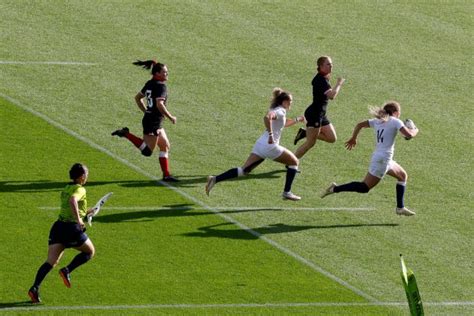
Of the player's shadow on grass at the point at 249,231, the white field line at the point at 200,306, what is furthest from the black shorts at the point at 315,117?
the white field line at the point at 200,306

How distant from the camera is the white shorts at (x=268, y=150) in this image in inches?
1053

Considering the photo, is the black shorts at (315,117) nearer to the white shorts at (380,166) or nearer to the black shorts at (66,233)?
the white shorts at (380,166)

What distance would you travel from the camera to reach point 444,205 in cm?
2841

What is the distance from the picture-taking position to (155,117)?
92.8 ft

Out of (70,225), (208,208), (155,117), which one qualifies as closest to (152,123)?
(155,117)

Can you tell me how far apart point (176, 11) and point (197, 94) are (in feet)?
22.6

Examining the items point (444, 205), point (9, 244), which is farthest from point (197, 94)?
point (9, 244)

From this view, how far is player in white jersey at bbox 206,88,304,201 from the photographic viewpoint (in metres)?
26.7

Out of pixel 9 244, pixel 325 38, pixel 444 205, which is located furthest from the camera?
pixel 325 38

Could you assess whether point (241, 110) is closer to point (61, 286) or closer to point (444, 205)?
point (444, 205)

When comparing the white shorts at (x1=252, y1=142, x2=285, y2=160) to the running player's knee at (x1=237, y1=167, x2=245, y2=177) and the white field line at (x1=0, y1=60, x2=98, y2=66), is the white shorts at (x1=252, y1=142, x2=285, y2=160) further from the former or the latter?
the white field line at (x1=0, y1=60, x2=98, y2=66)

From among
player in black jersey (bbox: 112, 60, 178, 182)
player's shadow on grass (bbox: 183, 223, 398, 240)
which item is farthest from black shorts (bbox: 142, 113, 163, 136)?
player's shadow on grass (bbox: 183, 223, 398, 240)

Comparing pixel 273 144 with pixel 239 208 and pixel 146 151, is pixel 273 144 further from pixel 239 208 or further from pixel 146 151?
pixel 146 151

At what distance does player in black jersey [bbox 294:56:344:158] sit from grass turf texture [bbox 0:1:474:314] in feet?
2.57
